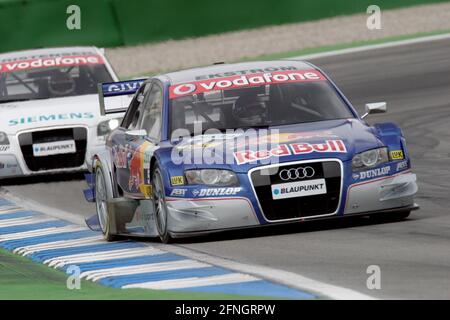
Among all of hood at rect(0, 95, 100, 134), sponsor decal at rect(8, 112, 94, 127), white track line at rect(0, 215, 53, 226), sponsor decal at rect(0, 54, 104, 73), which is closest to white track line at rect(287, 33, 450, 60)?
sponsor decal at rect(0, 54, 104, 73)

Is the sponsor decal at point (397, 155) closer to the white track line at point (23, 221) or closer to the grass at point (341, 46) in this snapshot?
the white track line at point (23, 221)

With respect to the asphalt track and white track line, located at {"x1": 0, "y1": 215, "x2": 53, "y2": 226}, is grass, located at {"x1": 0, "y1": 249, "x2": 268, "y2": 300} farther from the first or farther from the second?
white track line, located at {"x1": 0, "y1": 215, "x2": 53, "y2": 226}

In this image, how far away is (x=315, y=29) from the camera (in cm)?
2883

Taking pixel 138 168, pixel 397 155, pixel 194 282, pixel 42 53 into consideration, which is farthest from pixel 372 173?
pixel 42 53

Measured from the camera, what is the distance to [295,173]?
9867mm

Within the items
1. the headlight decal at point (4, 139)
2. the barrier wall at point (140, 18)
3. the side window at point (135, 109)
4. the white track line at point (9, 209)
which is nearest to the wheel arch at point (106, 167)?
the side window at point (135, 109)

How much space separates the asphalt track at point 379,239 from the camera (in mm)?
7797

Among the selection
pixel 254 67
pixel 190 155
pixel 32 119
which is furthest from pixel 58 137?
pixel 190 155

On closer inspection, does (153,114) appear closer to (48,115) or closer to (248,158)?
(248,158)

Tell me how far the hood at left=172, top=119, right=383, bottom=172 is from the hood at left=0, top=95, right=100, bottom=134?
18.0ft

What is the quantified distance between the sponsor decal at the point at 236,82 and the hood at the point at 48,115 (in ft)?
15.7

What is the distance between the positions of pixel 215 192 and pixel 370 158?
1112 millimetres

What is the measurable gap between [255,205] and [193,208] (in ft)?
1.41

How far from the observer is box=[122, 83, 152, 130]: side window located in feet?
38.2
